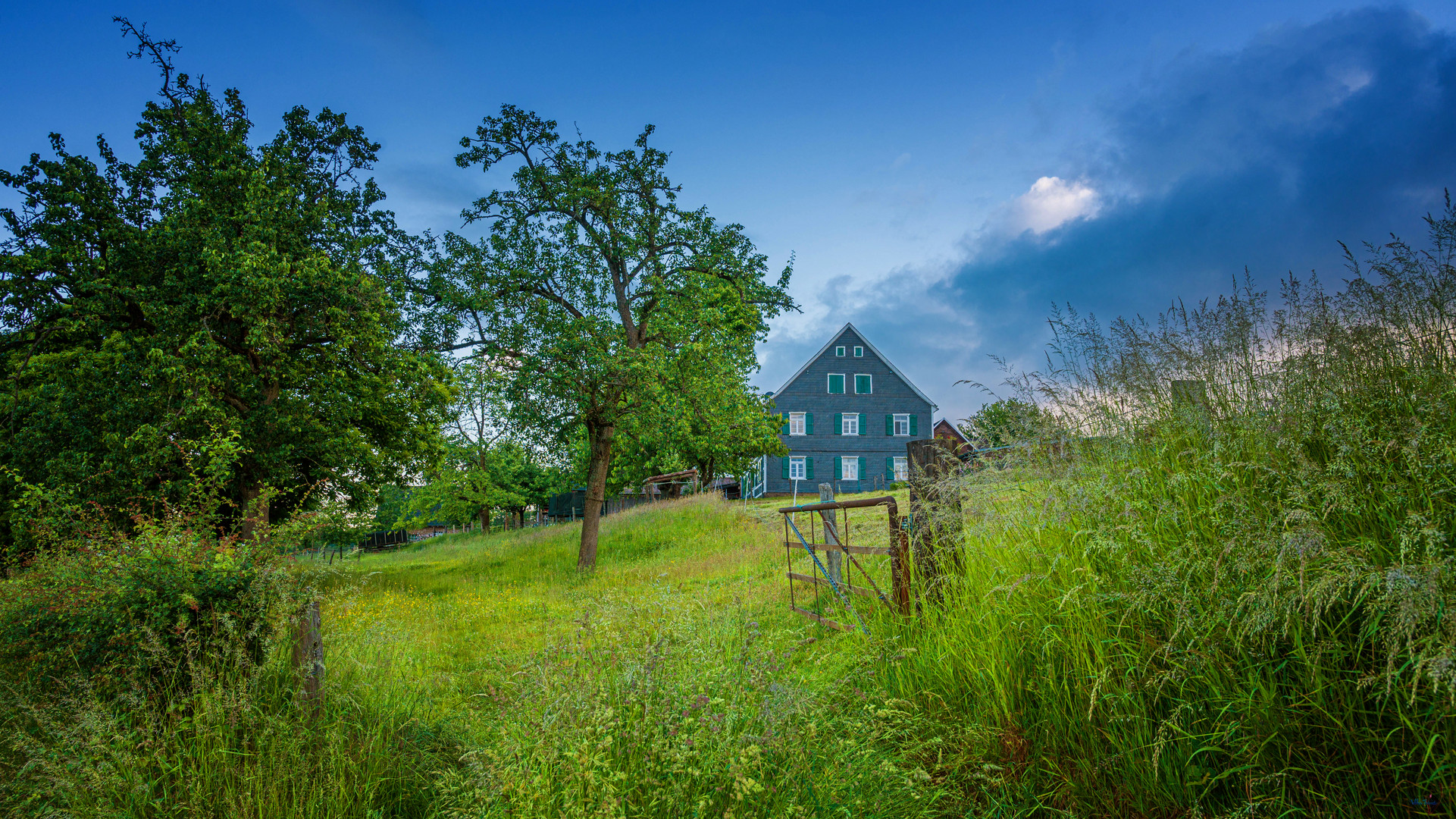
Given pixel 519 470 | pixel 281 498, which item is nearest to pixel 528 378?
pixel 281 498

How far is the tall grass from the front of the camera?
88.8 inches

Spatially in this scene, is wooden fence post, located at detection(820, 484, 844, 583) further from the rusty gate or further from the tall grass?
the tall grass

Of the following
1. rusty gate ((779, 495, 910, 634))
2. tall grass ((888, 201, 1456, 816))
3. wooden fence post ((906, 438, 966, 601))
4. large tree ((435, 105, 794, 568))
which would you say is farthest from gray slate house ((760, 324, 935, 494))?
tall grass ((888, 201, 1456, 816))

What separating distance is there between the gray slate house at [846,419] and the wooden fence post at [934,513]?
93.0 feet

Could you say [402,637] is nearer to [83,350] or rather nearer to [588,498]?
[588,498]

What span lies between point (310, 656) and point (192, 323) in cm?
999

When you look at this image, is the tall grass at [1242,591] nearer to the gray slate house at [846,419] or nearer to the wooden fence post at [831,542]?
the wooden fence post at [831,542]

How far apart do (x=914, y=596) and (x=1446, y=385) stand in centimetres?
293

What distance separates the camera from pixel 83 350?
11383 mm

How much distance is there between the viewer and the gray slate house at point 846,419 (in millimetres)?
33625

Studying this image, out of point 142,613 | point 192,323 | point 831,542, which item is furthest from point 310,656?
point 192,323

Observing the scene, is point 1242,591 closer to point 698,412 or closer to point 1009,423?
point 1009,423

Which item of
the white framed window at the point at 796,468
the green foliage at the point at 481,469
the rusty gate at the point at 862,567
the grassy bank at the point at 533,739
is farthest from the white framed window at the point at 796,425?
the grassy bank at the point at 533,739

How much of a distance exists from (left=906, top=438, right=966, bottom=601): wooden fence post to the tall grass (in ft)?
1.87
